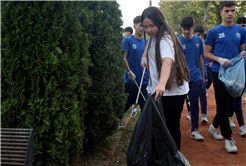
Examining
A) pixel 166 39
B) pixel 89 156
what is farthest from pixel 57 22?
pixel 89 156

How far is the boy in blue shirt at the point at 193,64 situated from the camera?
501 cm

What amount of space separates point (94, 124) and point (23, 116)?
124cm

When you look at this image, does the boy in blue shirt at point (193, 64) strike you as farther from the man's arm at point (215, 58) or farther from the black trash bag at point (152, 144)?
the black trash bag at point (152, 144)

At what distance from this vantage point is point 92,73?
11.7 ft

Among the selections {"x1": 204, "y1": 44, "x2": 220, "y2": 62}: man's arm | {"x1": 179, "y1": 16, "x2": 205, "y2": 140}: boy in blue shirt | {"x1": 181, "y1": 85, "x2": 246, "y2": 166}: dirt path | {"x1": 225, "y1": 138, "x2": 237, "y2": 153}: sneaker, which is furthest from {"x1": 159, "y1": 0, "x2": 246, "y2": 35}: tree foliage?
{"x1": 225, "y1": 138, "x2": 237, "y2": 153}: sneaker

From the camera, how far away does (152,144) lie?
2.57 meters

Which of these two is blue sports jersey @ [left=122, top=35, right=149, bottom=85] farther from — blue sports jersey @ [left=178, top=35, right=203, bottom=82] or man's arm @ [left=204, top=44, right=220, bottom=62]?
man's arm @ [left=204, top=44, right=220, bottom=62]

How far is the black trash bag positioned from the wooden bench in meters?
0.99

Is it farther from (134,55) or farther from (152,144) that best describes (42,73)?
(134,55)

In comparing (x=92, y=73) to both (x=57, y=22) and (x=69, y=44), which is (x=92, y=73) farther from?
(x=57, y=22)

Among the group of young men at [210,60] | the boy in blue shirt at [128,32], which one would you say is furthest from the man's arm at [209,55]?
the boy in blue shirt at [128,32]

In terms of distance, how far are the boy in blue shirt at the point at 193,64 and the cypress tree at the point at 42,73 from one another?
9.50 ft

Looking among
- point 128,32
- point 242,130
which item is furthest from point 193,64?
point 128,32

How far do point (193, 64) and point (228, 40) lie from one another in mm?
1001
